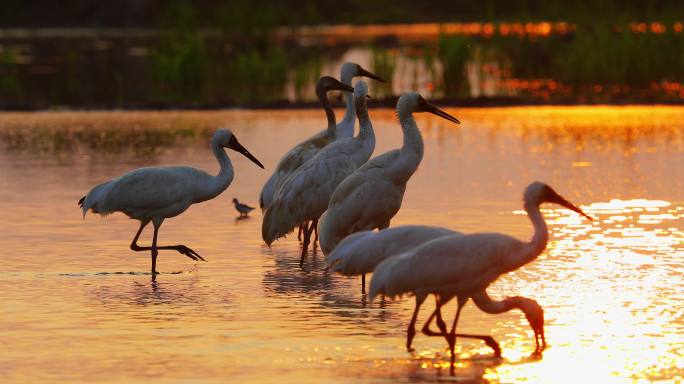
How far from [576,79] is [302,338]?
22943 mm

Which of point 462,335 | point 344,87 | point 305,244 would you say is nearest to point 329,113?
point 344,87

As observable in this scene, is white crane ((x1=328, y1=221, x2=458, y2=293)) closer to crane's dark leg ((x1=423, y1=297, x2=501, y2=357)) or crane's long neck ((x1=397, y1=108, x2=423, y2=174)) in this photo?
crane's dark leg ((x1=423, y1=297, x2=501, y2=357))

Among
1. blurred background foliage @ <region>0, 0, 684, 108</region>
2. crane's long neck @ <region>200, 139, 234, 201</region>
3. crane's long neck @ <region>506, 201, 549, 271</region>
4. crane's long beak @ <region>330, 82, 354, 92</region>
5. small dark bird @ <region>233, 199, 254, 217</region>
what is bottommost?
small dark bird @ <region>233, 199, 254, 217</region>

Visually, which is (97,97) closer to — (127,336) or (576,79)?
(576,79)

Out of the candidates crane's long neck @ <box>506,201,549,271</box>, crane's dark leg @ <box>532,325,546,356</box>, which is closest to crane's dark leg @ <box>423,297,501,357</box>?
crane's dark leg @ <box>532,325,546,356</box>

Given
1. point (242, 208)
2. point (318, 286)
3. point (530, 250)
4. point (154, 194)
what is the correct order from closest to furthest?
point (530, 250) → point (318, 286) → point (154, 194) → point (242, 208)

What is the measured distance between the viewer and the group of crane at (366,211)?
9852mm

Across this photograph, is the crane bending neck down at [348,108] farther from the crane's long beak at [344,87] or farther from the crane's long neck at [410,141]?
the crane's long neck at [410,141]

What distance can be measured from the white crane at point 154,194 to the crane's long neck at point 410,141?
2060 millimetres

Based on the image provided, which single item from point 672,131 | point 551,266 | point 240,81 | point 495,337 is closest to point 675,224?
point 551,266

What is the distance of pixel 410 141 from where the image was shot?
12.7 metres

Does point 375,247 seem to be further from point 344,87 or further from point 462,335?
point 344,87

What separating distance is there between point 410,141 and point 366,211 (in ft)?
2.01

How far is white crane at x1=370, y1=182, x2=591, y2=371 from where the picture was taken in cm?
977
